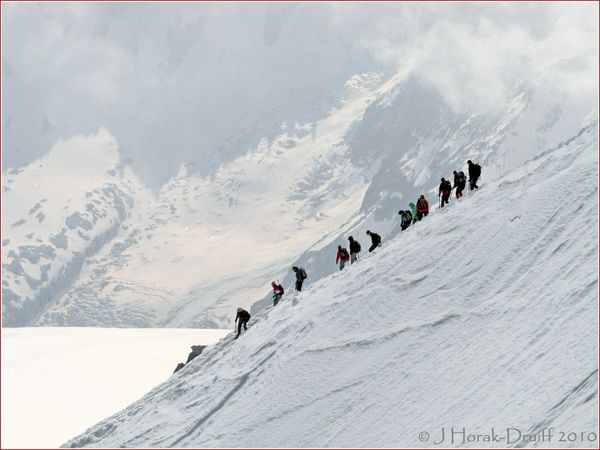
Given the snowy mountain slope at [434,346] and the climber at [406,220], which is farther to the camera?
the climber at [406,220]

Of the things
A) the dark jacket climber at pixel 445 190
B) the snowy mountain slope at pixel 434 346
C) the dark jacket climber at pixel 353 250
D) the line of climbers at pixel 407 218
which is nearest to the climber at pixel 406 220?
the line of climbers at pixel 407 218

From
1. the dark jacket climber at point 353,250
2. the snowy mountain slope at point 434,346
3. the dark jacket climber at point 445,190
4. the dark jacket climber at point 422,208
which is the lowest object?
the snowy mountain slope at point 434,346

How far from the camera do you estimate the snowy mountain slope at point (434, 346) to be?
32.4 metres

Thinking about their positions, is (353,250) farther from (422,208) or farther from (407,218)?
(422,208)

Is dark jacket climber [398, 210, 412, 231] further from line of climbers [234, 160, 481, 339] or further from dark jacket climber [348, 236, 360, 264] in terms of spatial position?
dark jacket climber [348, 236, 360, 264]

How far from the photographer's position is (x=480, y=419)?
31.6 meters

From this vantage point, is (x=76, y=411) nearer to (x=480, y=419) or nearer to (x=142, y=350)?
(x=142, y=350)

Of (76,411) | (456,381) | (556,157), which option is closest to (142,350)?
(76,411)

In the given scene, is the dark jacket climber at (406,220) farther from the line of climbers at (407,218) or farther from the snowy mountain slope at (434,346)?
the snowy mountain slope at (434,346)

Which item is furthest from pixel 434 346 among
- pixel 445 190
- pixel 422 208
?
pixel 445 190

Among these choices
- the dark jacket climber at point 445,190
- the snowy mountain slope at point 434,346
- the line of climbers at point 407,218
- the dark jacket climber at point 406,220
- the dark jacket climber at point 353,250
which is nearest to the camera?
the snowy mountain slope at point 434,346

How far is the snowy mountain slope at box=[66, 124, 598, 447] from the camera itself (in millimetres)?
32406

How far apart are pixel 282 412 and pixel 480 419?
866cm

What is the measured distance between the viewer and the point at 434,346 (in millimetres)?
36875
